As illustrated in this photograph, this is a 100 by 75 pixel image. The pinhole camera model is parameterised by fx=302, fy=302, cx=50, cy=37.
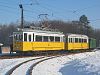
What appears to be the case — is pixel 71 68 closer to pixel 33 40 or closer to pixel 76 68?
pixel 76 68

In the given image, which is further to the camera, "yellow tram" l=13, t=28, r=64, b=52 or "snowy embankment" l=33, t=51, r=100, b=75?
"yellow tram" l=13, t=28, r=64, b=52

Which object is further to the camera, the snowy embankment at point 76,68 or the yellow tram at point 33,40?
the yellow tram at point 33,40

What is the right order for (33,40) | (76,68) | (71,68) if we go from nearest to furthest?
(76,68), (71,68), (33,40)

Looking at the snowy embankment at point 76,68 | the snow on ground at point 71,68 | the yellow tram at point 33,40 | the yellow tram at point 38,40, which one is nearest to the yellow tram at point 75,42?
the yellow tram at point 38,40

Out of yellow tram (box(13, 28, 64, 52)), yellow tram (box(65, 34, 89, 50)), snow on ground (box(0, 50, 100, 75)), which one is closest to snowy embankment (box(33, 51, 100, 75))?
snow on ground (box(0, 50, 100, 75))

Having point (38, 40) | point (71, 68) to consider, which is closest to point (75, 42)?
point (38, 40)

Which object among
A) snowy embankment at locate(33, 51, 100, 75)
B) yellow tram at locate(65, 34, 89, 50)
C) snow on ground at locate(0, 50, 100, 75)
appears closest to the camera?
snowy embankment at locate(33, 51, 100, 75)

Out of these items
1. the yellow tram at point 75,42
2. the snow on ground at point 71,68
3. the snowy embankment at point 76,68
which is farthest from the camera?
the yellow tram at point 75,42

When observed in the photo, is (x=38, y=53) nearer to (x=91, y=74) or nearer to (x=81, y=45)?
(x=81, y=45)

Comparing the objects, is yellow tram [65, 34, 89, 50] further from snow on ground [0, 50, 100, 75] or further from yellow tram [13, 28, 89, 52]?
snow on ground [0, 50, 100, 75]

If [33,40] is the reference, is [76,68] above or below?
below

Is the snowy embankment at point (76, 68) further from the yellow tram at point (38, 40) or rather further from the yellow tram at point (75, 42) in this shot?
the yellow tram at point (75, 42)

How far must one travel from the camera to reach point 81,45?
162 ft

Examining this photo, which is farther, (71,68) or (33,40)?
(33,40)
